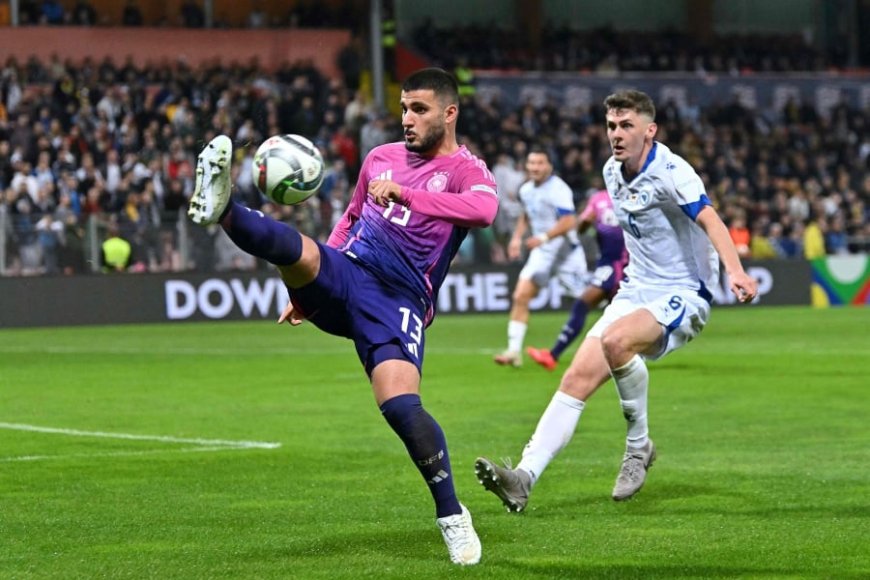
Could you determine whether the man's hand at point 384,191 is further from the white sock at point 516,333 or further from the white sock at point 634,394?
the white sock at point 516,333

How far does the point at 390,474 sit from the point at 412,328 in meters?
2.87

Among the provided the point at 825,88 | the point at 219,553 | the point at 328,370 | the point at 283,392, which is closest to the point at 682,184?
the point at 219,553

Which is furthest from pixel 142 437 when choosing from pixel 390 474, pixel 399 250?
pixel 399 250

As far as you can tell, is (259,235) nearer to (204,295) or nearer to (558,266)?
(558,266)

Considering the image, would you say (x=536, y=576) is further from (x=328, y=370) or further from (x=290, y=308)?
(x=328, y=370)

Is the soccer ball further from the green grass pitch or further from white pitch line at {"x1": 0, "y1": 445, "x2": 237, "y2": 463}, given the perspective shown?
white pitch line at {"x1": 0, "y1": 445, "x2": 237, "y2": 463}

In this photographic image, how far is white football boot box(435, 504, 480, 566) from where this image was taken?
22.3ft

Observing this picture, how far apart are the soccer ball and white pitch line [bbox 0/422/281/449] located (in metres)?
4.72

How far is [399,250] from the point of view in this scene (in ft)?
24.0

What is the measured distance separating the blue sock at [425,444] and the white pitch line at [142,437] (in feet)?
14.8

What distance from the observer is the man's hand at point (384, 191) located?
6832 millimetres

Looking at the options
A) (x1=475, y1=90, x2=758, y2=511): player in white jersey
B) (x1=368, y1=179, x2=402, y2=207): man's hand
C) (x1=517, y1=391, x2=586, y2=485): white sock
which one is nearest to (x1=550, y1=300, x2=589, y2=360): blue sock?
(x1=475, y1=90, x2=758, y2=511): player in white jersey

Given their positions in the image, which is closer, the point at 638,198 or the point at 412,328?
the point at 412,328

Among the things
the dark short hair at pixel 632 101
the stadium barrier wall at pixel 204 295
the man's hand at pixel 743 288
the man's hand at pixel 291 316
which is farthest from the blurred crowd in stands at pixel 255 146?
the man's hand at pixel 743 288
